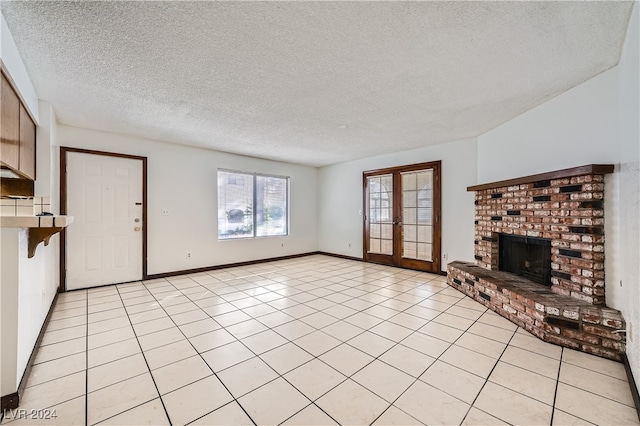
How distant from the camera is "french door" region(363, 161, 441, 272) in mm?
5195

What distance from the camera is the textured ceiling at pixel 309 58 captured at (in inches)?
70.6

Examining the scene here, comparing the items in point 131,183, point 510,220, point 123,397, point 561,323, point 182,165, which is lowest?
point 123,397

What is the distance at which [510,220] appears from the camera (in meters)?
3.63

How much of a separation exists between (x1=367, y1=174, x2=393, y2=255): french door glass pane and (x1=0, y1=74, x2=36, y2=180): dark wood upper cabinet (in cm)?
542

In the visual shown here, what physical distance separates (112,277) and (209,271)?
1.54m

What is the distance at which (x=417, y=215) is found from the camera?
5453 millimetres

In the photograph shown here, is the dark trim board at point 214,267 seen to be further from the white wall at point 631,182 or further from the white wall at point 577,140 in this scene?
the white wall at point 631,182

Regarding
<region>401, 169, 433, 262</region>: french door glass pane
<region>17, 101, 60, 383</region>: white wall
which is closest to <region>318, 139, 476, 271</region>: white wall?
<region>401, 169, 433, 262</region>: french door glass pane

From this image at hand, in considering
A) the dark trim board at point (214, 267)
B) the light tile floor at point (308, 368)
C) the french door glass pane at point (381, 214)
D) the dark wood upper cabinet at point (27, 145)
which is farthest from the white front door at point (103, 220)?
the french door glass pane at point (381, 214)

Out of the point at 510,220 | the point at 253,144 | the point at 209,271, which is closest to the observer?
the point at 510,220

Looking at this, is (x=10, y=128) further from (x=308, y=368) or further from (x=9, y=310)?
(x=308, y=368)

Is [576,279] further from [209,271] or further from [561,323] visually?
[209,271]

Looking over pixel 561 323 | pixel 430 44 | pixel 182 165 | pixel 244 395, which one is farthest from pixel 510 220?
pixel 182 165

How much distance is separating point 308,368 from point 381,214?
14.5 feet
